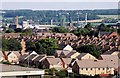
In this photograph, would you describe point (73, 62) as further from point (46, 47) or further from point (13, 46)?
point (13, 46)

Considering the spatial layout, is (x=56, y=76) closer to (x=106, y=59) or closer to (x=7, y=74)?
(x=106, y=59)

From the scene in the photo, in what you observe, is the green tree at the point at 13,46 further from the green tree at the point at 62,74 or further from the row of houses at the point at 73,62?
the green tree at the point at 62,74

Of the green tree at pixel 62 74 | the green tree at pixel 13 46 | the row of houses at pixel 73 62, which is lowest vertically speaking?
the green tree at pixel 13 46

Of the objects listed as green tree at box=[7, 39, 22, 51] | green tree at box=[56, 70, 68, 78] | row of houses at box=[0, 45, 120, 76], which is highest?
green tree at box=[56, 70, 68, 78]

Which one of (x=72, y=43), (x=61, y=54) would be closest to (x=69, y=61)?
(x=61, y=54)

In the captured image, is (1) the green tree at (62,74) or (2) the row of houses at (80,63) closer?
(1) the green tree at (62,74)

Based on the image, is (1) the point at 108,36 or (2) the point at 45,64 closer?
(2) the point at 45,64

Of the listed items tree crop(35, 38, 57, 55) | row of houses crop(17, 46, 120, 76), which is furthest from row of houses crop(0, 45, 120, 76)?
tree crop(35, 38, 57, 55)

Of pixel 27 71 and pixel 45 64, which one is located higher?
pixel 27 71

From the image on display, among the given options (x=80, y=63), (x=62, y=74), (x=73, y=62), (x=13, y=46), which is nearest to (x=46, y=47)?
(x=13, y=46)

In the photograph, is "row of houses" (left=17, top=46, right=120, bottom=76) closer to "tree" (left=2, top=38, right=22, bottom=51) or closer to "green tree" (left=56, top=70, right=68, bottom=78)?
"green tree" (left=56, top=70, right=68, bottom=78)

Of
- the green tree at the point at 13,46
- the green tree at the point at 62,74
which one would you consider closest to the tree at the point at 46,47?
the green tree at the point at 13,46
